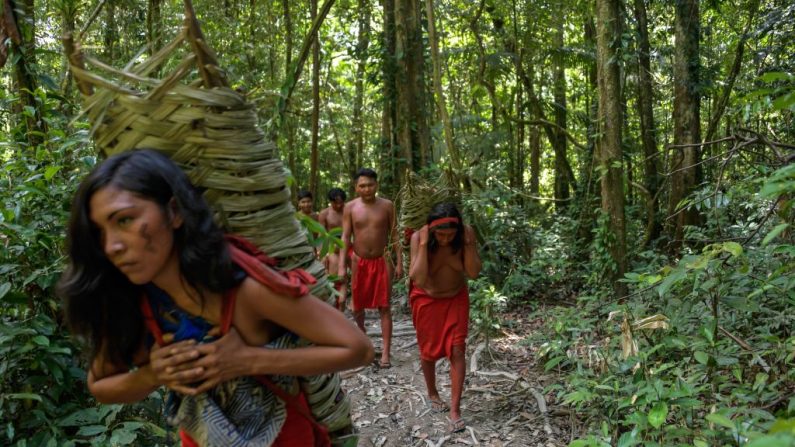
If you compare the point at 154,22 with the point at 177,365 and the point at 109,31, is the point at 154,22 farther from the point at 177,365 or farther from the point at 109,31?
the point at 177,365

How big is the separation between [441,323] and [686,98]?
5793 mm

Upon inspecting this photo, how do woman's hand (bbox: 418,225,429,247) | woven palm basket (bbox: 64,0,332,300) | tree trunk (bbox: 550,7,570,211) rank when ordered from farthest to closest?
1. tree trunk (bbox: 550,7,570,211)
2. woman's hand (bbox: 418,225,429,247)
3. woven palm basket (bbox: 64,0,332,300)

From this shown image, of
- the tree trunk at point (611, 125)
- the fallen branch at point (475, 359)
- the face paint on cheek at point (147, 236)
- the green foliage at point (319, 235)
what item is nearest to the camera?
the face paint on cheek at point (147, 236)

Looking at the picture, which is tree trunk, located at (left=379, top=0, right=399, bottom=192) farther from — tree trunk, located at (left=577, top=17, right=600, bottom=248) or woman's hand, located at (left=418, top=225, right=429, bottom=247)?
woman's hand, located at (left=418, top=225, right=429, bottom=247)

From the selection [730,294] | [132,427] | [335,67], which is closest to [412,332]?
[730,294]

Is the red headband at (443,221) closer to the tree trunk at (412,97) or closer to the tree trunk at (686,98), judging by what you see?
the tree trunk at (412,97)

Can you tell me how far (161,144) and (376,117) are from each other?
1514cm

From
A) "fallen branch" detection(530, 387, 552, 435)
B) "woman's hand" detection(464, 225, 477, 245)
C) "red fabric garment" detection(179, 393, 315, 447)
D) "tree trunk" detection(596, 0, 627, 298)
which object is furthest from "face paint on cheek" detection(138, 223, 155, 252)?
"tree trunk" detection(596, 0, 627, 298)

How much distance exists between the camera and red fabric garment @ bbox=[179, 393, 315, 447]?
1585 mm

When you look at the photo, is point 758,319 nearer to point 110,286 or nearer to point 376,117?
point 110,286

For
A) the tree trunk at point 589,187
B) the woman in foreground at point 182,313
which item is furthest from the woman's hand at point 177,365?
the tree trunk at point 589,187

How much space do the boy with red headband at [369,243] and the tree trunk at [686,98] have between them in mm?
4184

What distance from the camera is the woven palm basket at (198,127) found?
1435 mm

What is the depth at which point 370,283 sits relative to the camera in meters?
6.30
